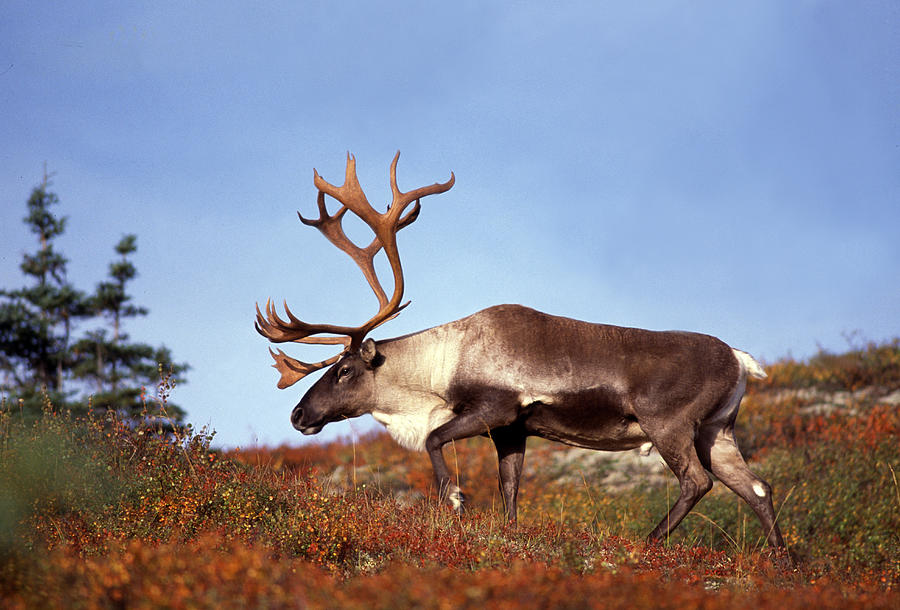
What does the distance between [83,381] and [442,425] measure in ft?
47.3

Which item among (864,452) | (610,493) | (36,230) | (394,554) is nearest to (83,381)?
(36,230)

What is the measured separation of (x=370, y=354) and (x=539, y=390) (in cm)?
187

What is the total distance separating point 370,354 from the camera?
8188 millimetres

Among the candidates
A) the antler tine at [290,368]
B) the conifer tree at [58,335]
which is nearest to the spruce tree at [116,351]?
the conifer tree at [58,335]

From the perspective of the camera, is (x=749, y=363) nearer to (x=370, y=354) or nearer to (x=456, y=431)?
(x=456, y=431)

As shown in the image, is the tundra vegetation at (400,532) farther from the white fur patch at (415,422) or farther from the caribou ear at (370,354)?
the caribou ear at (370,354)

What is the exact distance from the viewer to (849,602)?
422 cm

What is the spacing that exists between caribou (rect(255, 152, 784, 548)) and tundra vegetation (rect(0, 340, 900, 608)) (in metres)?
0.63

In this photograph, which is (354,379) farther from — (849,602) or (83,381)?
(83,381)

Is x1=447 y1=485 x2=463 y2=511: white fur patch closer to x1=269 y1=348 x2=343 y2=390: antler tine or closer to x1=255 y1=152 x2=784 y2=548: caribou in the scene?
x1=255 y1=152 x2=784 y2=548: caribou

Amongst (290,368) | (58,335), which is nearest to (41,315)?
(58,335)

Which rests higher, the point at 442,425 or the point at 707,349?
the point at 707,349

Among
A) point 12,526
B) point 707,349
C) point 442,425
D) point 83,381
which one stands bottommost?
point 12,526

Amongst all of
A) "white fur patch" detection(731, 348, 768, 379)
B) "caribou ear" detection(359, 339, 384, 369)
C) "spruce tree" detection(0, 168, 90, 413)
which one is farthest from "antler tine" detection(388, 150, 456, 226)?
"spruce tree" detection(0, 168, 90, 413)
